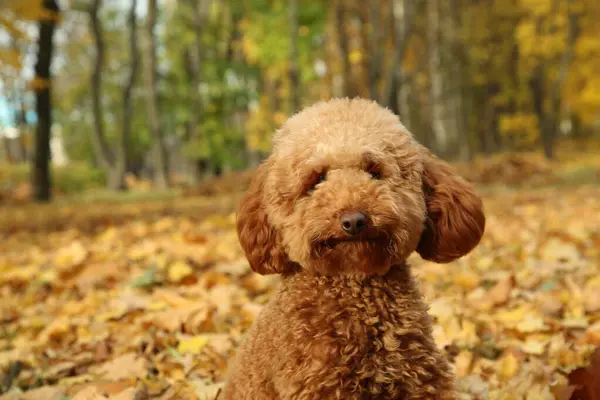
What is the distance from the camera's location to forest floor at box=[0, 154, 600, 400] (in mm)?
2920

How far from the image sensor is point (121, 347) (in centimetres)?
348

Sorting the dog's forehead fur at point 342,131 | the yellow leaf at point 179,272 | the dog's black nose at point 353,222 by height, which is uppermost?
the dog's forehead fur at point 342,131

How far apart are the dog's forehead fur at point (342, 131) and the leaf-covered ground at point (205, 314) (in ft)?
3.91

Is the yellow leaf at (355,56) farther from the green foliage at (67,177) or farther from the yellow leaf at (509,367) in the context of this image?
the yellow leaf at (509,367)

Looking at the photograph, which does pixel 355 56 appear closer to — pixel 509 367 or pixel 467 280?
pixel 467 280

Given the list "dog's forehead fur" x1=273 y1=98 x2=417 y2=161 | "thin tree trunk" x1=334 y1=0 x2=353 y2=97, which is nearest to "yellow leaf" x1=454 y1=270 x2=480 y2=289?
"dog's forehead fur" x1=273 y1=98 x2=417 y2=161

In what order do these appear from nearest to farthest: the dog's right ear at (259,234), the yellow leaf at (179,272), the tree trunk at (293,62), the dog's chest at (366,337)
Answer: the dog's chest at (366,337), the dog's right ear at (259,234), the yellow leaf at (179,272), the tree trunk at (293,62)

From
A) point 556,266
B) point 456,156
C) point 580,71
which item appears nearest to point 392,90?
point 456,156

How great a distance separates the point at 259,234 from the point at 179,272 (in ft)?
8.85

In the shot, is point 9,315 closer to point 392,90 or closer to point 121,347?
point 121,347

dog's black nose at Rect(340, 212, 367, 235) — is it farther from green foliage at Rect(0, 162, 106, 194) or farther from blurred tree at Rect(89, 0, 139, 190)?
green foliage at Rect(0, 162, 106, 194)

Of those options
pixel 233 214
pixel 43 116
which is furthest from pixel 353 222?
pixel 43 116

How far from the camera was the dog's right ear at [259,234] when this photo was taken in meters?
2.14

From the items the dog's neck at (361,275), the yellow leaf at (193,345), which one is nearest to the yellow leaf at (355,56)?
the yellow leaf at (193,345)
